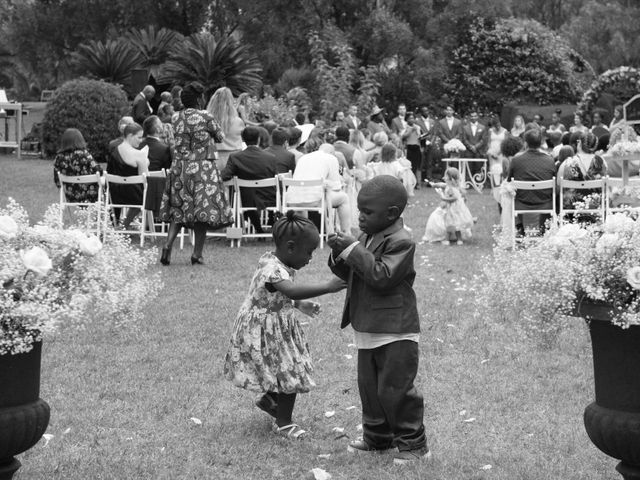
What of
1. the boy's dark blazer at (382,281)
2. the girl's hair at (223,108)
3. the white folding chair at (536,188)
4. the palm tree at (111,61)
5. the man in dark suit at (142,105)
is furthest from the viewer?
the palm tree at (111,61)

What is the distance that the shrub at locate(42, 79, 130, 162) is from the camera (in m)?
21.9

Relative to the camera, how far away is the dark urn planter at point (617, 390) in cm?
405

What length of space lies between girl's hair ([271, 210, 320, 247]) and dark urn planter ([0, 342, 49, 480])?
1.60m

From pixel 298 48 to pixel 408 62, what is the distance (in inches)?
140

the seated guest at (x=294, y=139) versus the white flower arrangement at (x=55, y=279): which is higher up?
the seated guest at (x=294, y=139)

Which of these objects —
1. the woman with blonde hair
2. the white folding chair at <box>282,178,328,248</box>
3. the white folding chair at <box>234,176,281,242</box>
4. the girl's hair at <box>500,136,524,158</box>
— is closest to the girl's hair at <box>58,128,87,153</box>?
the woman with blonde hair

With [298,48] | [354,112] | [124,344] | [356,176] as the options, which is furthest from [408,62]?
[124,344]

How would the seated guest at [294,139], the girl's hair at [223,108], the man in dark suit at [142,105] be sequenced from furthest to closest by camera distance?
the man in dark suit at [142,105] < the seated guest at [294,139] < the girl's hair at [223,108]

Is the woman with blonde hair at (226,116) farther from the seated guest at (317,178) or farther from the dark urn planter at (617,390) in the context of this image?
the dark urn planter at (617,390)

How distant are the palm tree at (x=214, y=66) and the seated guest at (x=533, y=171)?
12931 millimetres

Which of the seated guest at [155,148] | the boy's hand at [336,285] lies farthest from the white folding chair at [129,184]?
the boy's hand at [336,285]

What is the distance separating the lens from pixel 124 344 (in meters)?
7.82

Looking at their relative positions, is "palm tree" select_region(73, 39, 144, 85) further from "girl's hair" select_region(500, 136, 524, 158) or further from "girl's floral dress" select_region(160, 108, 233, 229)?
"girl's floral dress" select_region(160, 108, 233, 229)

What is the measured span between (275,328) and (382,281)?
Result: 84 centimetres
